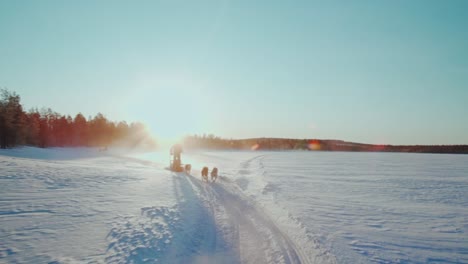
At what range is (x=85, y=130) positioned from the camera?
8106 cm

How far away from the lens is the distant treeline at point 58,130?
140ft

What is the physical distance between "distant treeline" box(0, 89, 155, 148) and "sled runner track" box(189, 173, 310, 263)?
140 ft

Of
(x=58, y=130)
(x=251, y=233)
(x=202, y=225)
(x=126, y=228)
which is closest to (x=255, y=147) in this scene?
(x=58, y=130)

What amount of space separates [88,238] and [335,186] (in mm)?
17994

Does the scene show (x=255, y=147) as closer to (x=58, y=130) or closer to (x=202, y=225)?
(x=58, y=130)

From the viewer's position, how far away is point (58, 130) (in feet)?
249

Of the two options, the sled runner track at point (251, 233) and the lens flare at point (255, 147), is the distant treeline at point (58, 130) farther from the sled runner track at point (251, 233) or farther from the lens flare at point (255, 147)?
the lens flare at point (255, 147)

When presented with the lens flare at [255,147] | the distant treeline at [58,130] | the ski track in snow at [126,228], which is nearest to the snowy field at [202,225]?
the ski track in snow at [126,228]

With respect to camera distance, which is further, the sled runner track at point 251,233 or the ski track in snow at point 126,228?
the sled runner track at point 251,233

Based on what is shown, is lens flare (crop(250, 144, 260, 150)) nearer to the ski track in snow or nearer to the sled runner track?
the sled runner track

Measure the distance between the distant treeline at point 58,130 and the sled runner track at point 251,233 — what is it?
42.8 m

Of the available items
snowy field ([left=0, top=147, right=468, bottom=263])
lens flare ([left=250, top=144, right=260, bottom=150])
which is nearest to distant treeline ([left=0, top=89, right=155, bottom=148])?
snowy field ([left=0, top=147, right=468, bottom=263])

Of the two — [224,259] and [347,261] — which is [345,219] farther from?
[224,259]

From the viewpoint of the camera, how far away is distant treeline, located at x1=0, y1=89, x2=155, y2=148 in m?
42.7
